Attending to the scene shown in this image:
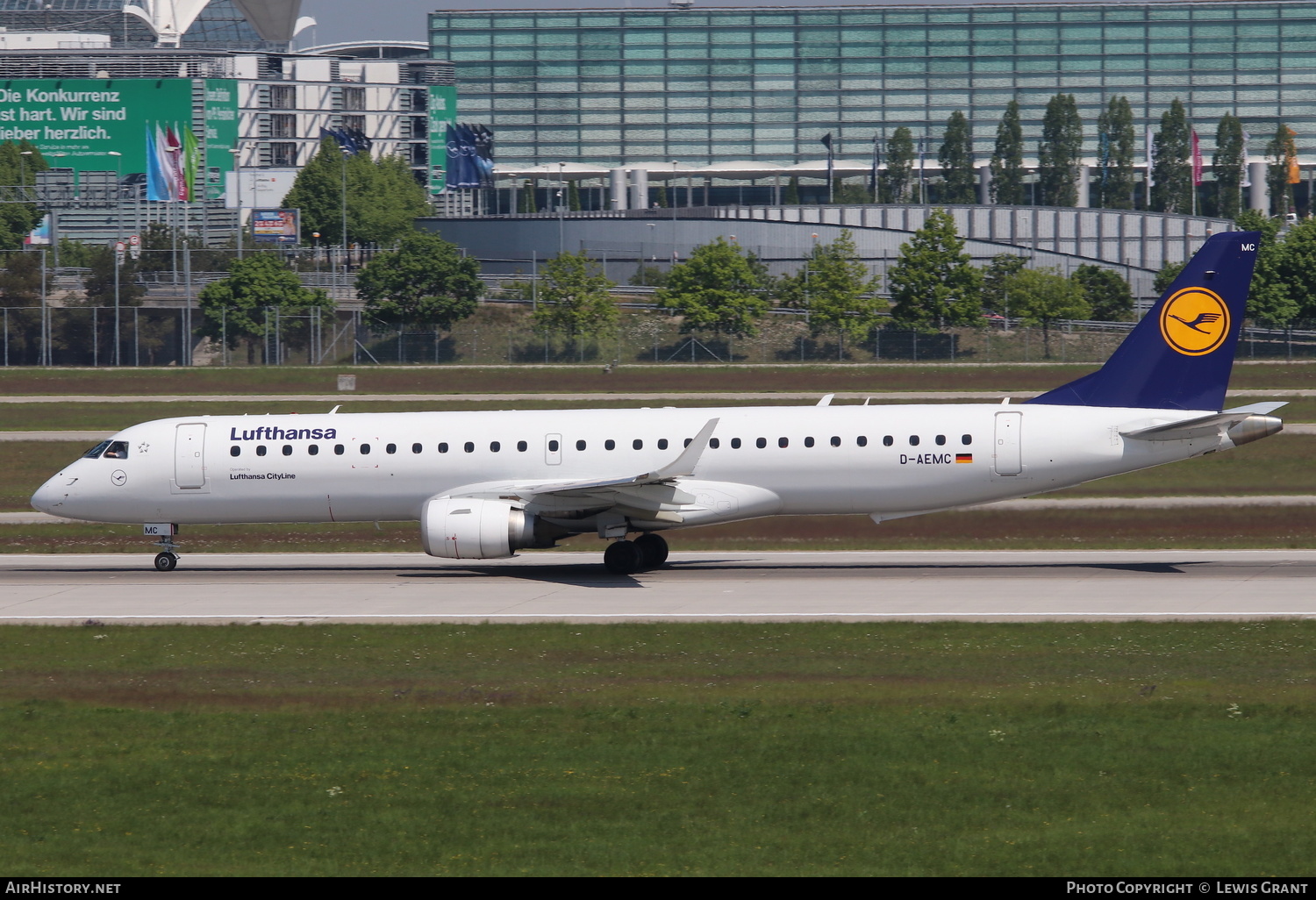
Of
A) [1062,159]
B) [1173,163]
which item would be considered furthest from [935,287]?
[1062,159]

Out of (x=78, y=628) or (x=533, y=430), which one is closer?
(x=78, y=628)

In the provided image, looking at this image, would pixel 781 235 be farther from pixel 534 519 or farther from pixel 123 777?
pixel 123 777

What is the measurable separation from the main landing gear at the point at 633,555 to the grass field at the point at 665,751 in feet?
23.3

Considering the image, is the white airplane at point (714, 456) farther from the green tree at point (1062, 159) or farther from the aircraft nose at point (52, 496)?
the green tree at point (1062, 159)

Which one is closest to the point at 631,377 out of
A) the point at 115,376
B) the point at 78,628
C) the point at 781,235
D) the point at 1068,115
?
the point at 115,376

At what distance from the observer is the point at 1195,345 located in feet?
111

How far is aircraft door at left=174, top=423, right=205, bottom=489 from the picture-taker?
1398 inches

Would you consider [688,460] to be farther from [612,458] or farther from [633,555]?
[633,555]

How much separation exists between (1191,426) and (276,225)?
126m

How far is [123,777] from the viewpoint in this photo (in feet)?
59.3

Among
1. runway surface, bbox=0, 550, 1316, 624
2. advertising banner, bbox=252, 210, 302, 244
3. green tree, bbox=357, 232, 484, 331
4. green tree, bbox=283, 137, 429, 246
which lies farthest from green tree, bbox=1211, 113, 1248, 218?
runway surface, bbox=0, 550, 1316, 624

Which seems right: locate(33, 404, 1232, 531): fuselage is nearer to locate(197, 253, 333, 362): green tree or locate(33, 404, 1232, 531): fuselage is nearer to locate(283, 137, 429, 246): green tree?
locate(197, 253, 333, 362): green tree

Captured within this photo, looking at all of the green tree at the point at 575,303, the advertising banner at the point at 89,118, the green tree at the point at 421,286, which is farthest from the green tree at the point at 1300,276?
the advertising banner at the point at 89,118

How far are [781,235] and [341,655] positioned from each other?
416 feet
